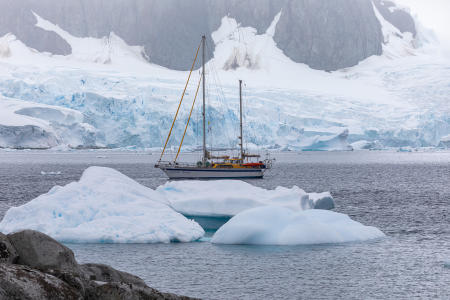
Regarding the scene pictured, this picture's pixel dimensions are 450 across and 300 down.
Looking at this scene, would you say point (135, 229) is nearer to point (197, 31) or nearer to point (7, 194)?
point (7, 194)

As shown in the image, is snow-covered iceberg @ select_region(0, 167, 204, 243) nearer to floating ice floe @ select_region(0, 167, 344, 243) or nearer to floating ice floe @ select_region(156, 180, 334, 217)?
floating ice floe @ select_region(0, 167, 344, 243)

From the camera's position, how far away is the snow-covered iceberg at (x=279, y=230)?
18.1 meters

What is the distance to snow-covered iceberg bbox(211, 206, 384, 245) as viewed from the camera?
1812cm

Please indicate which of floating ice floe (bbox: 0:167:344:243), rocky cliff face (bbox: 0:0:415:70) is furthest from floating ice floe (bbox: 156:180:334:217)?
rocky cliff face (bbox: 0:0:415:70)

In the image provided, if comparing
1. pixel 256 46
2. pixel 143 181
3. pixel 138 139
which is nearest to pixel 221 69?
pixel 256 46

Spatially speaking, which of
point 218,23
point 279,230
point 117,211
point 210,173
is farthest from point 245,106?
point 279,230

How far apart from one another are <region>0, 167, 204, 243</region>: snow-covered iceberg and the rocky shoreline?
779 centimetres

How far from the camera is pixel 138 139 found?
263ft

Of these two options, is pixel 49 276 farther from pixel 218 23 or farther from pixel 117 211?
pixel 218 23

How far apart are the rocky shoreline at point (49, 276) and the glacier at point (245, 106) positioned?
54879mm

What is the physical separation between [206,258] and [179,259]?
76 cm

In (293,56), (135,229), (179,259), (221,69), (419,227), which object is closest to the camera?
(179,259)

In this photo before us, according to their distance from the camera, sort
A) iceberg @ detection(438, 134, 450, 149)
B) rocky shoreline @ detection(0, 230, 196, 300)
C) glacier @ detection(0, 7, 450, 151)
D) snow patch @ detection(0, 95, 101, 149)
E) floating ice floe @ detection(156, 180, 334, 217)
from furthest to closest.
A: iceberg @ detection(438, 134, 450, 149), glacier @ detection(0, 7, 450, 151), snow patch @ detection(0, 95, 101, 149), floating ice floe @ detection(156, 180, 334, 217), rocky shoreline @ detection(0, 230, 196, 300)

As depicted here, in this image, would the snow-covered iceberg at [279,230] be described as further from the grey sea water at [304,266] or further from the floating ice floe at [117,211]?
the grey sea water at [304,266]
